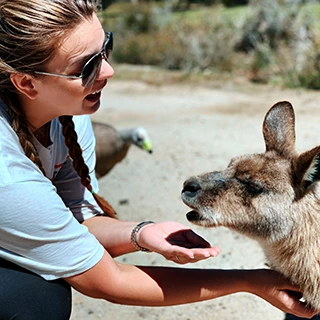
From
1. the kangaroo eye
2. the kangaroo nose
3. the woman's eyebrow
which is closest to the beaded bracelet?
the kangaroo nose

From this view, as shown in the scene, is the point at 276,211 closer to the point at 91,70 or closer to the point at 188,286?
the point at 188,286

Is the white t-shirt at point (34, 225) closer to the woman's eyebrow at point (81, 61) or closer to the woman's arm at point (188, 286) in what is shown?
the woman's arm at point (188, 286)

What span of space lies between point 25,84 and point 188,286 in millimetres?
899

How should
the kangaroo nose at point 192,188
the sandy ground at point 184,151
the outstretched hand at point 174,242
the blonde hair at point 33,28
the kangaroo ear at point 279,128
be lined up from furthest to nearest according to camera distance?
1. the sandy ground at point 184,151
2. the kangaroo ear at point 279,128
3. the kangaroo nose at point 192,188
4. the outstretched hand at point 174,242
5. the blonde hair at point 33,28

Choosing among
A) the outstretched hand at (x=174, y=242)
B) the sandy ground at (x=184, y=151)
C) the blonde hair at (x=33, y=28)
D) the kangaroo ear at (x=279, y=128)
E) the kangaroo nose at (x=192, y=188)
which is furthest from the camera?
the sandy ground at (x=184, y=151)

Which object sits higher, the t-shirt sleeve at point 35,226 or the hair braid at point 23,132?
the hair braid at point 23,132

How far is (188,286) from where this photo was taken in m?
2.17

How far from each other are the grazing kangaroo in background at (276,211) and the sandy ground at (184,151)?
845 mm

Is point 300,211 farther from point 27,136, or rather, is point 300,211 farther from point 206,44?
point 206,44

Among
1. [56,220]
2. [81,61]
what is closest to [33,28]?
[81,61]

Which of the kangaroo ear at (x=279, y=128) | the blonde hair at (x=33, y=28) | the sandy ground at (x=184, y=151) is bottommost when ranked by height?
the sandy ground at (x=184, y=151)

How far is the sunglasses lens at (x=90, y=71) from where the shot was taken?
207cm

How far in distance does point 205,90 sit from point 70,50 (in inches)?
269

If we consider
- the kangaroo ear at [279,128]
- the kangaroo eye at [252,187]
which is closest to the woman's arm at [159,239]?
the kangaroo eye at [252,187]
